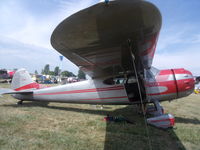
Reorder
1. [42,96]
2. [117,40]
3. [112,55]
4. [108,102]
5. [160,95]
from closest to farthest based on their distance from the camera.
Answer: [117,40]
[112,55]
[160,95]
[108,102]
[42,96]

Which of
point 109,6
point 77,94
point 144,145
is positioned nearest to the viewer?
point 109,6

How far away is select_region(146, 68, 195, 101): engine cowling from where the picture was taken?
3979 mm

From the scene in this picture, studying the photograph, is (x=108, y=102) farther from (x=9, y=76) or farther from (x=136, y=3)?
(x=9, y=76)

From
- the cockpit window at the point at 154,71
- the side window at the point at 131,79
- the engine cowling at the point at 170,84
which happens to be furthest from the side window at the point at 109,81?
the cockpit window at the point at 154,71

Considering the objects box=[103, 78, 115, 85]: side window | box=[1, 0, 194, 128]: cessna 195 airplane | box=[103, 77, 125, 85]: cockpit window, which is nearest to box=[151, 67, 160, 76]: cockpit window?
box=[1, 0, 194, 128]: cessna 195 airplane

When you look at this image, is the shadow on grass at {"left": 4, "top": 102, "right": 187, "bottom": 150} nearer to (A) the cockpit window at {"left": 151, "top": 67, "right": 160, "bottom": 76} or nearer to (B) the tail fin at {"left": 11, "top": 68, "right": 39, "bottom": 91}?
(A) the cockpit window at {"left": 151, "top": 67, "right": 160, "bottom": 76}

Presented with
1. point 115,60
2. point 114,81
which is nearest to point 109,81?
point 114,81

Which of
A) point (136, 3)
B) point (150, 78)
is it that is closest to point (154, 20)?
point (136, 3)

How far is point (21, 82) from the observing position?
6.14 m

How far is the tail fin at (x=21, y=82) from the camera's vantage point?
610 centimetres

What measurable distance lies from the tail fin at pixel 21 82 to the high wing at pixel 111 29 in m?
4.87

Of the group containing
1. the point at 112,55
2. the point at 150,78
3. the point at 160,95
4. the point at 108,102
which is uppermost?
the point at 112,55

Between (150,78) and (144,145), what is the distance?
2293mm

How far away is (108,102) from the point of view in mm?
4785
